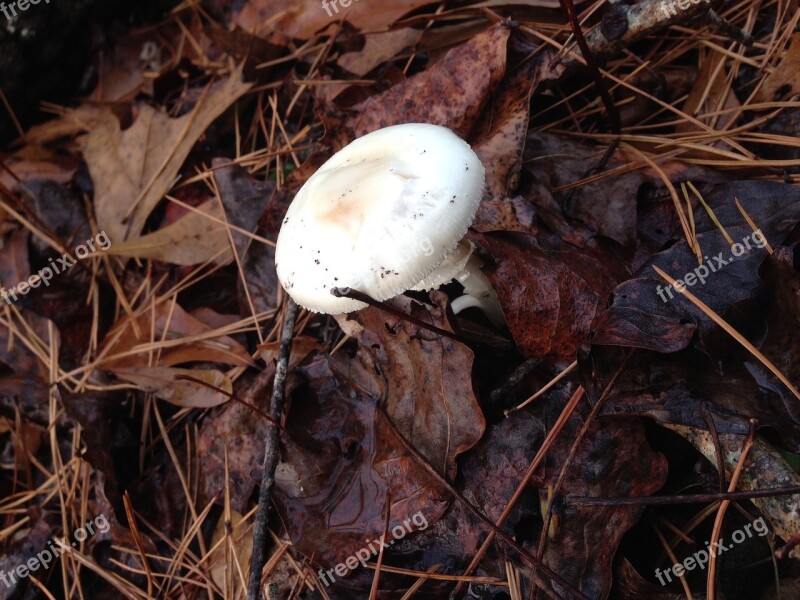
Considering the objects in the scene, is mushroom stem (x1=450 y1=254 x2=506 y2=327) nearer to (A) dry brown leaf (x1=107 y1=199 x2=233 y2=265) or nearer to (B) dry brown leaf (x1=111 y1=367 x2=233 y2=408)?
(B) dry brown leaf (x1=111 y1=367 x2=233 y2=408)

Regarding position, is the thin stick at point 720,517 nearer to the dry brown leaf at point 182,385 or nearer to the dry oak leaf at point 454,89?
the dry oak leaf at point 454,89

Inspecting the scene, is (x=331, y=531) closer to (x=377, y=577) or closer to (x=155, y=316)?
(x=377, y=577)

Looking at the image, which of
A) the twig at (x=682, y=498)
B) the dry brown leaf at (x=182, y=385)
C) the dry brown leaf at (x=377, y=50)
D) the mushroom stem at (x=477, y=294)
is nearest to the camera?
the twig at (x=682, y=498)

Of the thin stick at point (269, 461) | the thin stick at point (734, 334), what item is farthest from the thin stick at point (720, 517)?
the thin stick at point (269, 461)

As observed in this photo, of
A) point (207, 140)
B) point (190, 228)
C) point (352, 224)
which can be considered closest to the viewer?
point (352, 224)

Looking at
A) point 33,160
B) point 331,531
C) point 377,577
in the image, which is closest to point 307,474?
point 331,531

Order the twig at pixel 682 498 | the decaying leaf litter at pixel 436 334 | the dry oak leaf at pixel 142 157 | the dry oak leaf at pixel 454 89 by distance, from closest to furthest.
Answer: the twig at pixel 682 498, the decaying leaf litter at pixel 436 334, the dry oak leaf at pixel 454 89, the dry oak leaf at pixel 142 157
